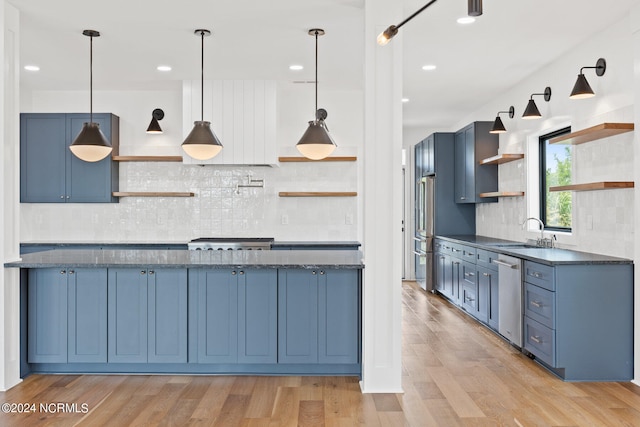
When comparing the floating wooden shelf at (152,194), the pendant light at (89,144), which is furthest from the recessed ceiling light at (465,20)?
the floating wooden shelf at (152,194)

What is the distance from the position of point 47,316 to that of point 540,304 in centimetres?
364

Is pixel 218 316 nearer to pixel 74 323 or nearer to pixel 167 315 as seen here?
pixel 167 315

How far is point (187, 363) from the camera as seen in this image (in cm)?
404

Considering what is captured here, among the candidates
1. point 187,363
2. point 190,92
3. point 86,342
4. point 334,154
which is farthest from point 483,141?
point 86,342

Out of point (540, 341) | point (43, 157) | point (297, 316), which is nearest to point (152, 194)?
point (43, 157)

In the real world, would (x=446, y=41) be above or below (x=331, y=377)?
above

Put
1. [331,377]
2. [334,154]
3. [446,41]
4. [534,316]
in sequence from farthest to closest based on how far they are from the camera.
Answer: [334,154], [446,41], [534,316], [331,377]

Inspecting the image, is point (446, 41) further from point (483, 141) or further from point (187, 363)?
point (187, 363)

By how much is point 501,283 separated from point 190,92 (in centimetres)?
377

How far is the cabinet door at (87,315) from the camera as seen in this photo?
4.02m

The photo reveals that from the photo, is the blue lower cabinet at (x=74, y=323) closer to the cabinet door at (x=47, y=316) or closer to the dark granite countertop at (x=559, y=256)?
the cabinet door at (x=47, y=316)

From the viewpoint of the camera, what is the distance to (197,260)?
4059 millimetres

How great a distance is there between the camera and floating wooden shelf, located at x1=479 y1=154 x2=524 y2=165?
6078 mm

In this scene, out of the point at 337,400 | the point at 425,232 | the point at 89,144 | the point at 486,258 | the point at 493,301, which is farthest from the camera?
the point at 425,232
